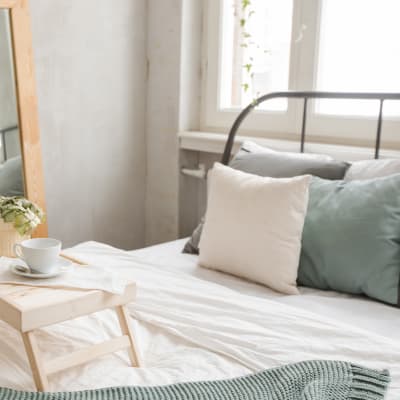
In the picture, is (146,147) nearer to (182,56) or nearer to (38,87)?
(182,56)

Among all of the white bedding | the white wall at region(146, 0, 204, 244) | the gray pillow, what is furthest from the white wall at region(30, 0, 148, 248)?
the white bedding

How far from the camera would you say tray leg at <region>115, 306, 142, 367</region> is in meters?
1.12

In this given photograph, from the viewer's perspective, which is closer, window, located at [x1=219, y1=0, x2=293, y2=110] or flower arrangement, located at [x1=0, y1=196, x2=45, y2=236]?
Result: flower arrangement, located at [x1=0, y1=196, x2=45, y2=236]

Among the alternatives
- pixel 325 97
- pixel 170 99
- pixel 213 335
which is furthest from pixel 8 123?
pixel 213 335

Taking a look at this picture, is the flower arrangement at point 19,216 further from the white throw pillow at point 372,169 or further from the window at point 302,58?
the window at point 302,58

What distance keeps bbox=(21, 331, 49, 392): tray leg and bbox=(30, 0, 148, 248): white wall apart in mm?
1454

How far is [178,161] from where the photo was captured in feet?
8.72

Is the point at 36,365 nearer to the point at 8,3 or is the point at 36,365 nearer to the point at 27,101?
the point at 27,101

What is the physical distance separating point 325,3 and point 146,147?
115cm

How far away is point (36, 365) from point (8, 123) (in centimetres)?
142

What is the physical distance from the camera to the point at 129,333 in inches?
44.9

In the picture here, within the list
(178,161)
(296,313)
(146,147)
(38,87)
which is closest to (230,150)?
(178,161)

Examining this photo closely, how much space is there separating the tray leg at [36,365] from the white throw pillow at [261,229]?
76cm

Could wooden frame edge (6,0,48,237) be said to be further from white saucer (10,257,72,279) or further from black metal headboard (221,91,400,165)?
white saucer (10,257,72,279)
